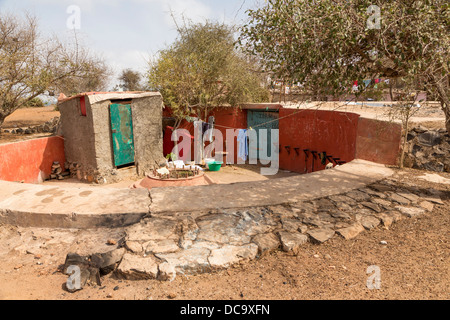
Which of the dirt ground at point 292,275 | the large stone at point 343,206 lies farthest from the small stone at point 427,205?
the large stone at point 343,206

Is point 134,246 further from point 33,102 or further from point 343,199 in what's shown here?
point 33,102

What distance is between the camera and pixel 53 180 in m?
9.84

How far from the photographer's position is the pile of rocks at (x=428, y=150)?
195 inches

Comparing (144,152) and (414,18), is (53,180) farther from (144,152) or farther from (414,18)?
(414,18)

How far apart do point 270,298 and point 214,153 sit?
1090cm

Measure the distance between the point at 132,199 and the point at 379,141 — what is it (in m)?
4.34

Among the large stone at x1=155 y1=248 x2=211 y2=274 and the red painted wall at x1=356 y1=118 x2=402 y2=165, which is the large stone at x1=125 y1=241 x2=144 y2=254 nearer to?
the large stone at x1=155 y1=248 x2=211 y2=274

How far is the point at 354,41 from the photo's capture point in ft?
11.1

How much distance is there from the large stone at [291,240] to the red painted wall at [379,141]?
3244 mm

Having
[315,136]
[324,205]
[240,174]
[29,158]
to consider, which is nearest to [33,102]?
[29,158]

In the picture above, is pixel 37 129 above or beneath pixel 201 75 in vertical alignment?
beneath

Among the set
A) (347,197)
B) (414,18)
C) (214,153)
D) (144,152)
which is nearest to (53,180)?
(144,152)

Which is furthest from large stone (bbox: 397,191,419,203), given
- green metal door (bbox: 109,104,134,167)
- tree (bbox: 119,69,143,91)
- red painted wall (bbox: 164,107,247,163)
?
tree (bbox: 119,69,143,91)
